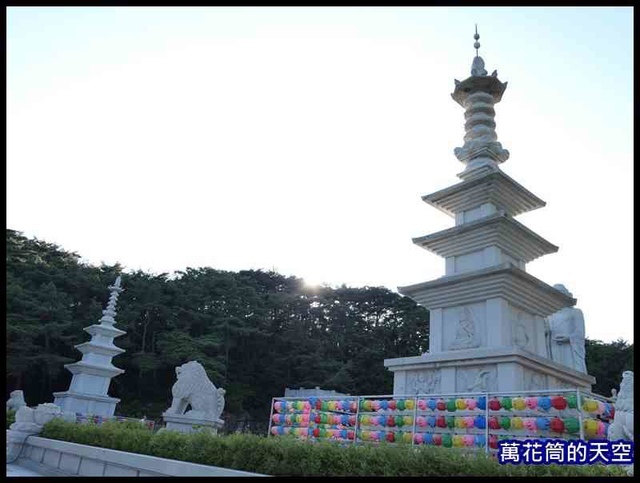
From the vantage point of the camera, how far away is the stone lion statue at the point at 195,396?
496 inches

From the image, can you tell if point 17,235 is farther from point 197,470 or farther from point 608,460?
point 608,460

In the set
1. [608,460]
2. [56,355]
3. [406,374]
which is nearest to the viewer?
[608,460]

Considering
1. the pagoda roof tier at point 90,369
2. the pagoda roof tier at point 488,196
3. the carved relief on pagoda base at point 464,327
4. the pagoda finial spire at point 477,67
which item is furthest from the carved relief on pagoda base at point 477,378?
the pagoda roof tier at point 90,369

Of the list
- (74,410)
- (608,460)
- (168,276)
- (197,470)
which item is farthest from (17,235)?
(608,460)

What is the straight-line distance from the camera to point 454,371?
11.6 m

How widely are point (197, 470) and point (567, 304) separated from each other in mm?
10870

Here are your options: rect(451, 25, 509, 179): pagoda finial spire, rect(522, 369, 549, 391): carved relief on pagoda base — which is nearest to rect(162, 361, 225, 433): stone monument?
rect(522, 369, 549, 391): carved relief on pagoda base

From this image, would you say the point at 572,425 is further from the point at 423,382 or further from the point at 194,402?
the point at 194,402

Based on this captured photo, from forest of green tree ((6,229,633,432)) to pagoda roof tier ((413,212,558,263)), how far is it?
24.1 m

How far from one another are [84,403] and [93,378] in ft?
3.71

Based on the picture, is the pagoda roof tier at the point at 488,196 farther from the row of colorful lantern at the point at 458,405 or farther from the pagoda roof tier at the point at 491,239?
the row of colorful lantern at the point at 458,405

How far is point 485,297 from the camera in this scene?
1203cm

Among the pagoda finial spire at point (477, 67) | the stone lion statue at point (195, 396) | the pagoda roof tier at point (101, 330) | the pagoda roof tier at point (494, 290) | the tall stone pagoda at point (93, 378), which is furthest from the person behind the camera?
the pagoda roof tier at point (101, 330)

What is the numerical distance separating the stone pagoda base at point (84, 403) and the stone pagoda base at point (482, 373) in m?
15.1
